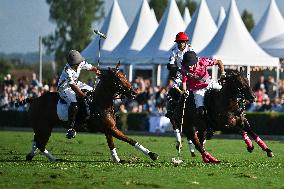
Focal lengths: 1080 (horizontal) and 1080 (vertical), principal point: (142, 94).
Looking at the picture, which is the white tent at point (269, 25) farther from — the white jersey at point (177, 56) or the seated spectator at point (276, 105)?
the white jersey at point (177, 56)

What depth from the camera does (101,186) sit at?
51.6 ft

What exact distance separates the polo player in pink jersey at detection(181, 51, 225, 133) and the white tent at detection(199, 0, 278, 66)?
864 inches

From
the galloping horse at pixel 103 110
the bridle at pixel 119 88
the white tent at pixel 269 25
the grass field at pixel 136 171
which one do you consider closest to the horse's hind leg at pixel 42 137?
the galloping horse at pixel 103 110

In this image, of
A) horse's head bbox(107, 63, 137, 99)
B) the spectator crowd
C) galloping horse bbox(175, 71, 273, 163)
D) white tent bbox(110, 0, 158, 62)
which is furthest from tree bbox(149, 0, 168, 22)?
horse's head bbox(107, 63, 137, 99)

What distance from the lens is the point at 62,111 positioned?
71.1 feet

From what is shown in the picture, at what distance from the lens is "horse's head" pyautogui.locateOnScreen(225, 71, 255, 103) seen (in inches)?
837

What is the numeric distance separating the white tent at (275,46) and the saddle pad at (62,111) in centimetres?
2715

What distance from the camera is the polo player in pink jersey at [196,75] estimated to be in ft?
71.8

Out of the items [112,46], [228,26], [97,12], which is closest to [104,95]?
[228,26]

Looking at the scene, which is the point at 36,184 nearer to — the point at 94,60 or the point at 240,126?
the point at 240,126

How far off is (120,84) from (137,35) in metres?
33.1

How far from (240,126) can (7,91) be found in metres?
31.3

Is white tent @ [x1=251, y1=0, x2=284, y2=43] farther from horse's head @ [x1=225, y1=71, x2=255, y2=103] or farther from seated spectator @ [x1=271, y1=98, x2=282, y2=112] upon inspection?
horse's head @ [x1=225, y1=71, x2=255, y2=103]

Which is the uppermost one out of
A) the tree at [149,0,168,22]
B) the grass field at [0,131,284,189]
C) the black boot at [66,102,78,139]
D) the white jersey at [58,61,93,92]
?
the tree at [149,0,168,22]
